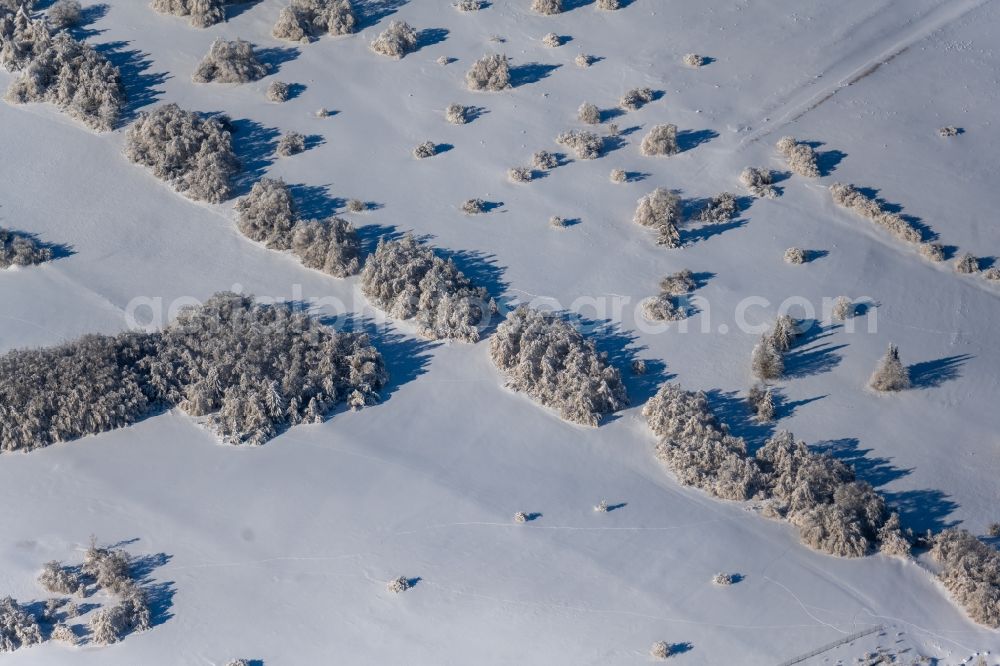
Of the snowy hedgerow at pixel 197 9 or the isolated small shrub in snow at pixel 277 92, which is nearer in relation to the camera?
the isolated small shrub in snow at pixel 277 92

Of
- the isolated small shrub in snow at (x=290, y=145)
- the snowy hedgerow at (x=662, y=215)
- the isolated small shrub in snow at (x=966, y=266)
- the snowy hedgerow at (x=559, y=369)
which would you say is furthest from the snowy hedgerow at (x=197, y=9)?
the isolated small shrub in snow at (x=966, y=266)

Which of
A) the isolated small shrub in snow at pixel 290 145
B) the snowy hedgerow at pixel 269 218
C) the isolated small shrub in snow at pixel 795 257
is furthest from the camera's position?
the isolated small shrub in snow at pixel 290 145

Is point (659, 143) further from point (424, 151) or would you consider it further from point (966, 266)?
point (966, 266)

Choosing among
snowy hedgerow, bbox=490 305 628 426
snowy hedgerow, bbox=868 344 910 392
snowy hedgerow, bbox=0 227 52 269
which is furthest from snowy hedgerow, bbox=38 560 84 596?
snowy hedgerow, bbox=868 344 910 392

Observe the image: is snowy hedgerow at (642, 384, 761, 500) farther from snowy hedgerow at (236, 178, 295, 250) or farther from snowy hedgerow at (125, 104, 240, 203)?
snowy hedgerow at (125, 104, 240, 203)

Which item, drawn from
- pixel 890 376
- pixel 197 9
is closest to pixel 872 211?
pixel 890 376

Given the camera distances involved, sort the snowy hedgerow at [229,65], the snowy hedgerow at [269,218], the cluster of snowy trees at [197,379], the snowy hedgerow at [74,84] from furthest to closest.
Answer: the snowy hedgerow at [229,65] < the snowy hedgerow at [74,84] < the snowy hedgerow at [269,218] < the cluster of snowy trees at [197,379]

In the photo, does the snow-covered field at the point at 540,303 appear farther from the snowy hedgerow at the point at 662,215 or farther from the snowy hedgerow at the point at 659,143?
the snowy hedgerow at the point at 662,215
